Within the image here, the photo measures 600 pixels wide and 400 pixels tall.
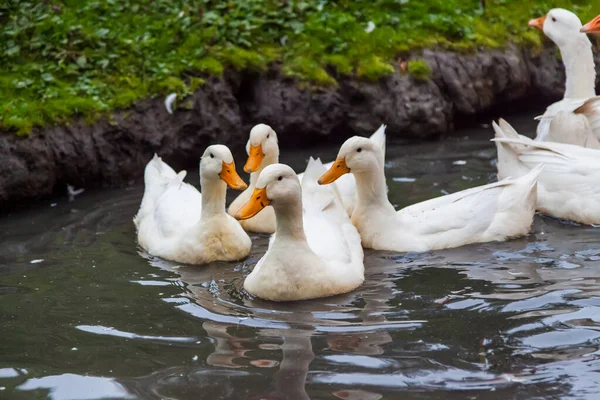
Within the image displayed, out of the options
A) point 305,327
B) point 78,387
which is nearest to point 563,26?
point 305,327

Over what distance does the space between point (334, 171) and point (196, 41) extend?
14.8 ft

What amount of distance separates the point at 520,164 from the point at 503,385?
424cm

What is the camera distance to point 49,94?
1047 cm

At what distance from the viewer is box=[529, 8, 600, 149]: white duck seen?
9.23 metres

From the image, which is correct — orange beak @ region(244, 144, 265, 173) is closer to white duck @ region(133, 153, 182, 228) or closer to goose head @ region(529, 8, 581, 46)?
white duck @ region(133, 153, 182, 228)

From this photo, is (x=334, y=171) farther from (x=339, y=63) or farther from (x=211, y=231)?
(x=339, y=63)

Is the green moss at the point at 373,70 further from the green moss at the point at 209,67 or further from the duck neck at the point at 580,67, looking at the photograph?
the duck neck at the point at 580,67

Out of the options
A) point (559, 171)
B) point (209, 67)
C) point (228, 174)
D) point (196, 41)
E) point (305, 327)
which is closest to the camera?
point (305, 327)

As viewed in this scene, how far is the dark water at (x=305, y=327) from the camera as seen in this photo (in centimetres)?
520

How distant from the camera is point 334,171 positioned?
7980 mm

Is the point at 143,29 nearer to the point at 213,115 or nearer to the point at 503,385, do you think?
the point at 213,115

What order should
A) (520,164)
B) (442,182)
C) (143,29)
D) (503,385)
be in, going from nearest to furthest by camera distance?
(503,385), (520,164), (442,182), (143,29)

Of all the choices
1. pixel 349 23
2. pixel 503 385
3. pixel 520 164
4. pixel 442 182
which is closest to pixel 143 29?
pixel 349 23

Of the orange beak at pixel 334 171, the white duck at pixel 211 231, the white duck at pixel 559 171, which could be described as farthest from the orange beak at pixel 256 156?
the white duck at pixel 559 171
